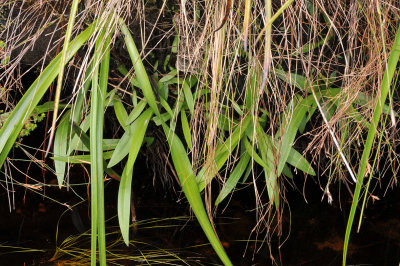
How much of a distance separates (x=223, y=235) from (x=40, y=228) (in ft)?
1.75

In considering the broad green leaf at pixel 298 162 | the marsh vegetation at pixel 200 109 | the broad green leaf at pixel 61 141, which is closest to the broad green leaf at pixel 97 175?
the marsh vegetation at pixel 200 109

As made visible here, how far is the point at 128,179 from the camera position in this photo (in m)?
1.29

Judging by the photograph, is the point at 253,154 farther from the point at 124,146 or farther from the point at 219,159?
the point at 124,146

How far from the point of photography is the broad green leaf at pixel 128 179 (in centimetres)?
123

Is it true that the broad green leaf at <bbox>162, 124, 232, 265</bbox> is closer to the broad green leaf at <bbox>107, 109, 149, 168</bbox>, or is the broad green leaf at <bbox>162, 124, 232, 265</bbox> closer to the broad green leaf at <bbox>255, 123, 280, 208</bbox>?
the broad green leaf at <bbox>107, 109, 149, 168</bbox>

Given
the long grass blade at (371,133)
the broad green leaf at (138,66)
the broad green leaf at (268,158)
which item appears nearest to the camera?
the long grass blade at (371,133)

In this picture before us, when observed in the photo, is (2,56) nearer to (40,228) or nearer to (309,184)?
(40,228)

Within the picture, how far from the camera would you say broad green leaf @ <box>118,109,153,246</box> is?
4.03ft

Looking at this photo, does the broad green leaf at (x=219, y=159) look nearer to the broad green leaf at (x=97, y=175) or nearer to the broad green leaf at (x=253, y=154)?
the broad green leaf at (x=253, y=154)

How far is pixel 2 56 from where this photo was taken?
1.36m

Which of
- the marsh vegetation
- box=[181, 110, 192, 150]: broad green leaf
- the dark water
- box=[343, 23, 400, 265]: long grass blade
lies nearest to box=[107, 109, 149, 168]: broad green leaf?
the marsh vegetation

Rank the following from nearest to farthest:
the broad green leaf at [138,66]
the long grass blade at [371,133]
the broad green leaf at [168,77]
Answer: the long grass blade at [371,133], the broad green leaf at [138,66], the broad green leaf at [168,77]

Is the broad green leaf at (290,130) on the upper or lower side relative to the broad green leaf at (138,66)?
lower

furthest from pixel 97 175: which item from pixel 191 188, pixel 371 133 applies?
pixel 371 133
